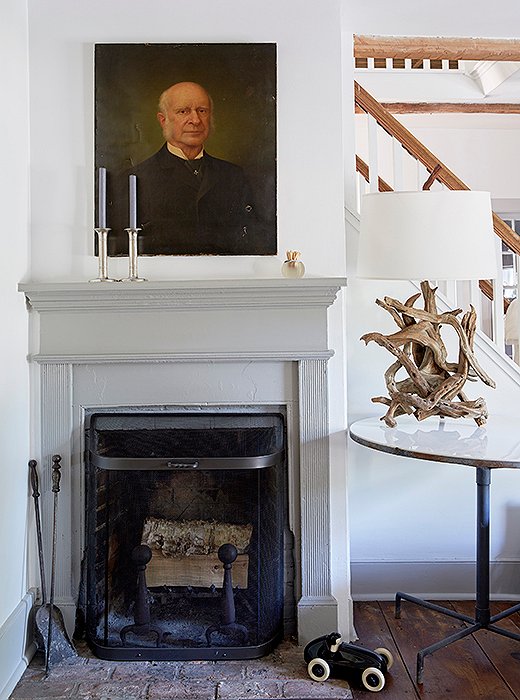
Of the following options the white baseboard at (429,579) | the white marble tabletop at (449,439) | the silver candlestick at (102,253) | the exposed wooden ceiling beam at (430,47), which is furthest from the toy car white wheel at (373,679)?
the exposed wooden ceiling beam at (430,47)

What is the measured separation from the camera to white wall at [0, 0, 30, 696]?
8.63 feet

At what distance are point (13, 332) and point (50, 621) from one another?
0.96 metres

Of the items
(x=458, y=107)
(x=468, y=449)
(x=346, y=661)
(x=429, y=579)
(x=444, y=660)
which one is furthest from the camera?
(x=458, y=107)

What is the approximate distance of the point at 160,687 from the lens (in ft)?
8.55

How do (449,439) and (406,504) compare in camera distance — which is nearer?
(449,439)

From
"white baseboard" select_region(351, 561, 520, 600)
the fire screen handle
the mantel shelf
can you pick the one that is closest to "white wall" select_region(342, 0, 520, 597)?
"white baseboard" select_region(351, 561, 520, 600)

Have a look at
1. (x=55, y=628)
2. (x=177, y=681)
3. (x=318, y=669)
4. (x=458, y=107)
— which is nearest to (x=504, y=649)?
(x=318, y=669)

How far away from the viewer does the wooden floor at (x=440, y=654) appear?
2592mm

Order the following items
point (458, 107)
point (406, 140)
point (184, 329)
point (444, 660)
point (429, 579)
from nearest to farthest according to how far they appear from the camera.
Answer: point (444, 660), point (184, 329), point (429, 579), point (406, 140), point (458, 107)

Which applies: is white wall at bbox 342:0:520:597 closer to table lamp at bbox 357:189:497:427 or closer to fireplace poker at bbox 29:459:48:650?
table lamp at bbox 357:189:497:427

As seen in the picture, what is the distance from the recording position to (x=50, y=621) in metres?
2.72

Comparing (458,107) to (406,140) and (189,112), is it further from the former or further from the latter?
(189,112)

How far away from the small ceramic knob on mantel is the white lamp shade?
31cm

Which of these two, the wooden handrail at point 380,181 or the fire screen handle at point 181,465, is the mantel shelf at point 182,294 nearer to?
the fire screen handle at point 181,465
